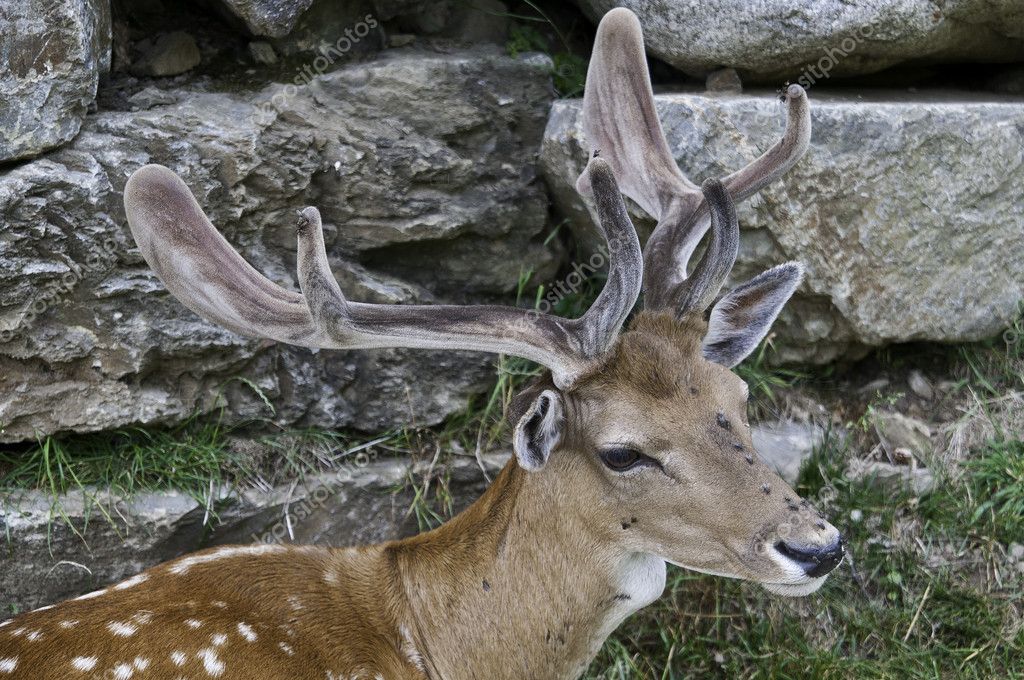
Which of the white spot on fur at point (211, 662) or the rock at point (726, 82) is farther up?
the rock at point (726, 82)

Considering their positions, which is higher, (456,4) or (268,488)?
(456,4)

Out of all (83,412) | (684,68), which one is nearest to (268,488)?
(83,412)

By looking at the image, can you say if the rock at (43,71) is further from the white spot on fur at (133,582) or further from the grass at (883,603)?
the grass at (883,603)

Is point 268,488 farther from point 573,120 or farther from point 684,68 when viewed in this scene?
point 684,68

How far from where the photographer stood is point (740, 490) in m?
2.91

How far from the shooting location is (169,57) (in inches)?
170

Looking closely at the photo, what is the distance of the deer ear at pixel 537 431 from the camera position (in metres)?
2.94

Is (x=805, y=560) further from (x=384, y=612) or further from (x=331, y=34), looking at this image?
(x=331, y=34)

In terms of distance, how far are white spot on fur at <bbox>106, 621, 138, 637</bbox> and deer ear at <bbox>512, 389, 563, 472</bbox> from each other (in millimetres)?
1220

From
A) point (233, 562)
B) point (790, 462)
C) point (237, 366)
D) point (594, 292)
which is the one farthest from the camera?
point (594, 292)

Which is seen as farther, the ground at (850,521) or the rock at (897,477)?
the rock at (897,477)

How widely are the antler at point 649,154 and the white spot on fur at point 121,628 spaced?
181cm

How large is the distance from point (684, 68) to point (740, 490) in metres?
2.43

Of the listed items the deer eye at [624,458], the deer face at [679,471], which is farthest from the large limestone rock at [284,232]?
the deer eye at [624,458]
